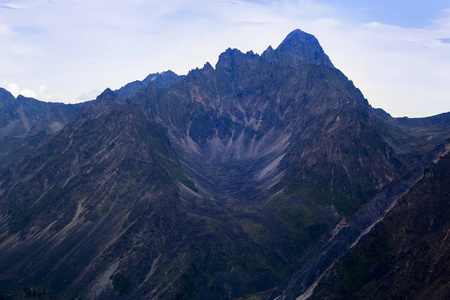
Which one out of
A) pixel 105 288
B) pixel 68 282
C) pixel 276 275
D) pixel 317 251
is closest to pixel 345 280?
pixel 317 251

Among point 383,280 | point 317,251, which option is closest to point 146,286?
point 317,251

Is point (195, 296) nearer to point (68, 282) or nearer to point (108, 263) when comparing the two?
point (108, 263)

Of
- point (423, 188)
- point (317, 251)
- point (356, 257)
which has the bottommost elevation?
point (317, 251)

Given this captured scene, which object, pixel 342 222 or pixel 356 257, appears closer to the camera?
pixel 356 257

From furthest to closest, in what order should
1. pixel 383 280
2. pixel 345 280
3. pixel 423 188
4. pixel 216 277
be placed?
1. pixel 216 277
2. pixel 423 188
3. pixel 345 280
4. pixel 383 280

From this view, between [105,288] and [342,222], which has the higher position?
[342,222]

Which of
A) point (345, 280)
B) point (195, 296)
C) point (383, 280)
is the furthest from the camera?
point (195, 296)
